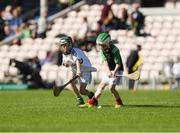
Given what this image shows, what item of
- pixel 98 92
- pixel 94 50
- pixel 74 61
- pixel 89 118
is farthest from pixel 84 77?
pixel 94 50

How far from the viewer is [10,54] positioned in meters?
38.6

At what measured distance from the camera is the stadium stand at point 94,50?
116 ft

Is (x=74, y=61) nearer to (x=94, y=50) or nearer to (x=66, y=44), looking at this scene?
(x=66, y=44)

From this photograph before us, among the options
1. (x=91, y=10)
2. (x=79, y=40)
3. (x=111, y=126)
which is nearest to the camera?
(x=111, y=126)

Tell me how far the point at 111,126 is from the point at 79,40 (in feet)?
73.2

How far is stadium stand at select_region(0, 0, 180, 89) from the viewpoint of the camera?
1396 inches

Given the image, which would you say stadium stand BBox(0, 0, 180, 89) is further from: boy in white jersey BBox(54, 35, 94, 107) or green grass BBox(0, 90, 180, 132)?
green grass BBox(0, 90, 180, 132)

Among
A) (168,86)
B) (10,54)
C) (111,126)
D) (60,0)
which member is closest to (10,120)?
(111,126)

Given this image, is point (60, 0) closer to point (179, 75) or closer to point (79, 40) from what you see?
point (79, 40)

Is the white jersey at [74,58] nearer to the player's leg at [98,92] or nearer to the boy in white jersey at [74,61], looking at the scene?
the boy in white jersey at [74,61]

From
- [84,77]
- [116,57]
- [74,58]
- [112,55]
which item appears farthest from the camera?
[84,77]

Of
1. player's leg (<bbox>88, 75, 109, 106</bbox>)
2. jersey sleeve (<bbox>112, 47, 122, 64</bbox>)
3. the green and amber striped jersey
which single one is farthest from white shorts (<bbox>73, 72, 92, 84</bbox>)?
jersey sleeve (<bbox>112, 47, 122, 64</bbox>)

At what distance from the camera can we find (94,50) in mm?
36781

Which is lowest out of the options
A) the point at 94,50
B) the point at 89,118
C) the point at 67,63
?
the point at 94,50
